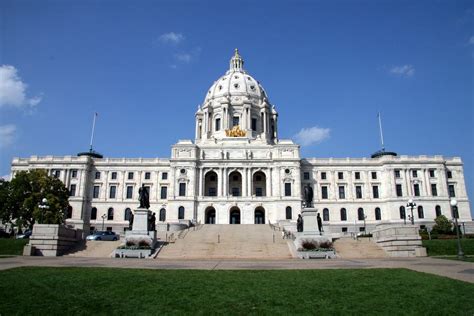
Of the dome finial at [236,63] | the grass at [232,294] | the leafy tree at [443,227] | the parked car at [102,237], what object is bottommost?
the grass at [232,294]

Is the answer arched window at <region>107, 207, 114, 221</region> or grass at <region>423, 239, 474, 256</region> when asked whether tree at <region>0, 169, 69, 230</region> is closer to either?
arched window at <region>107, 207, 114, 221</region>

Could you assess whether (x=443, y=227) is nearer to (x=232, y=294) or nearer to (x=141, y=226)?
(x=141, y=226)

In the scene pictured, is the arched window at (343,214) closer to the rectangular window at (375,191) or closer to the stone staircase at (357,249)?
the rectangular window at (375,191)

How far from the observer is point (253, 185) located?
81.2m

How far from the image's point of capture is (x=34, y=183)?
60.4 meters

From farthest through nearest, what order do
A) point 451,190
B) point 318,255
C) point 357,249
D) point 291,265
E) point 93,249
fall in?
point 451,190, point 93,249, point 357,249, point 318,255, point 291,265

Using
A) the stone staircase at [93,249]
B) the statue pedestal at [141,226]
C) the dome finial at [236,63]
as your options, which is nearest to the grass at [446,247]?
the statue pedestal at [141,226]

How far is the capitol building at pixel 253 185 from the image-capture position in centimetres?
7619

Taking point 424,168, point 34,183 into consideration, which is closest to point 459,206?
point 424,168

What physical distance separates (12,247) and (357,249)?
3436 cm

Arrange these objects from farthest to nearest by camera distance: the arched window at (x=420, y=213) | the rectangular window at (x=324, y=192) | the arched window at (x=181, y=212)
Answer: the rectangular window at (x=324, y=192) → the arched window at (x=420, y=213) → the arched window at (x=181, y=212)

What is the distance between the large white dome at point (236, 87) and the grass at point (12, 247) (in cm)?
6848

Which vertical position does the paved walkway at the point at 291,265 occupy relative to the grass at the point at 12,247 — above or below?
below

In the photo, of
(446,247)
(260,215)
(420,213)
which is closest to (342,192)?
(420,213)
